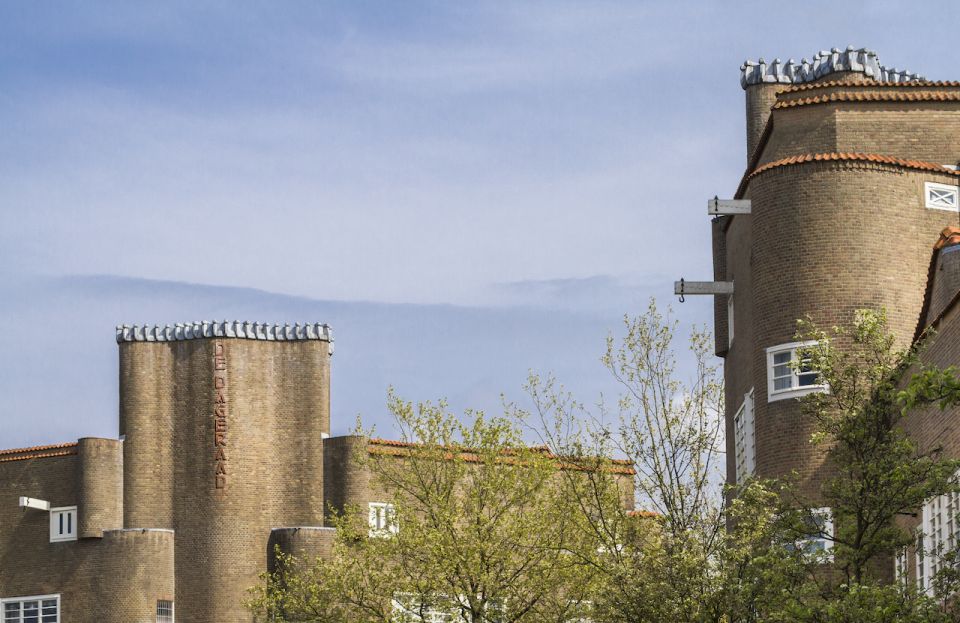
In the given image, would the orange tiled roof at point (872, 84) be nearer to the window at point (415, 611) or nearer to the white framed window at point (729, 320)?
the white framed window at point (729, 320)

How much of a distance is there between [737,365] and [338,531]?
41.5ft

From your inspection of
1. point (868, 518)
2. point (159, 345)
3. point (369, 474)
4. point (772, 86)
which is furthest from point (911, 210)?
point (159, 345)

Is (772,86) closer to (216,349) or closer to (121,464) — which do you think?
(216,349)

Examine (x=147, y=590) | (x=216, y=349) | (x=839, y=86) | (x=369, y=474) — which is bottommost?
(x=147, y=590)

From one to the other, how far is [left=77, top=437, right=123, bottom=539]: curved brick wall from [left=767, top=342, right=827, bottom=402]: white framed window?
86.0ft

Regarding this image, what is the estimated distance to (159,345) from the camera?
59312 mm

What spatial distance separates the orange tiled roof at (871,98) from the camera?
1652 inches

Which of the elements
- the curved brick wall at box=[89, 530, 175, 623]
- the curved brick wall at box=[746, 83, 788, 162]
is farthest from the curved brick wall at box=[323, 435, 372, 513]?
the curved brick wall at box=[746, 83, 788, 162]

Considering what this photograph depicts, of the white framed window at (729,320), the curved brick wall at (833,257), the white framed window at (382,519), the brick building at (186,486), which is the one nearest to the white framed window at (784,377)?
the curved brick wall at (833,257)

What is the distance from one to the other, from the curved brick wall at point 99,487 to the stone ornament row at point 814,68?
23.6 meters

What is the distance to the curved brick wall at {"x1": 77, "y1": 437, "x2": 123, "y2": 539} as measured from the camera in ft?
189

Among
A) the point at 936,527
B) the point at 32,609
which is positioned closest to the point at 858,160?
the point at 936,527

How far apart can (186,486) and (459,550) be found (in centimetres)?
1637

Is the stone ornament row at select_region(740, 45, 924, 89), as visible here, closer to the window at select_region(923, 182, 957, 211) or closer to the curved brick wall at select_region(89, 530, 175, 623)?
the window at select_region(923, 182, 957, 211)
